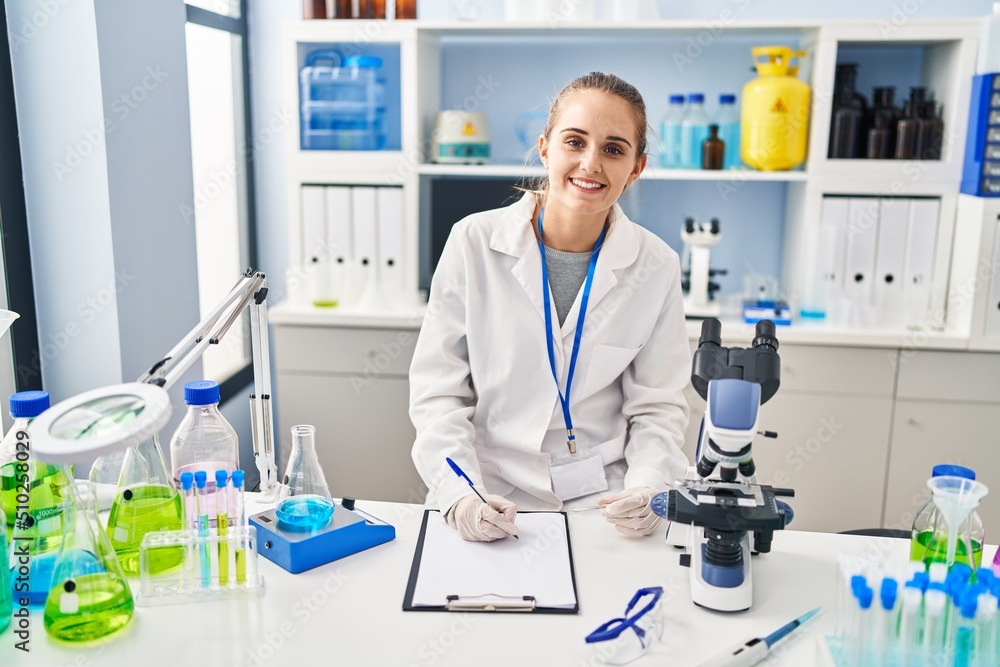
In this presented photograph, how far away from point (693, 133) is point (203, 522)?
7.04ft

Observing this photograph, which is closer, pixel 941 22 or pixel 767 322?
pixel 767 322

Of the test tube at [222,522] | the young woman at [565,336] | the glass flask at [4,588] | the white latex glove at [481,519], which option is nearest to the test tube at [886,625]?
the white latex glove at [481,519]

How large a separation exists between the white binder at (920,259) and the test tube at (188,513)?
2327 mm

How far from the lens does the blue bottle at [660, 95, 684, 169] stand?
284cm

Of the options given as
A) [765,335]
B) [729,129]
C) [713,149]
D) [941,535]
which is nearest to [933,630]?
[941,535]

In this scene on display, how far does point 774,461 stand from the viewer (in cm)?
270

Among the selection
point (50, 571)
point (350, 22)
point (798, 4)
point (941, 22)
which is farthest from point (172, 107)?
point (941, 22)

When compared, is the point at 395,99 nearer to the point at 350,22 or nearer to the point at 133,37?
the point at 350,22

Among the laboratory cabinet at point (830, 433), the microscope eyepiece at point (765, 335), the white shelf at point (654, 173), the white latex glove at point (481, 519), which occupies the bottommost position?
the laboratory cabinet at point (830, 433)

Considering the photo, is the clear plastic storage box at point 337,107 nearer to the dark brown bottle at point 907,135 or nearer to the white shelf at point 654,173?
the white shelf at point 654,173

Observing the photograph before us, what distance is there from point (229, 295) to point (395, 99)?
2.14 meters

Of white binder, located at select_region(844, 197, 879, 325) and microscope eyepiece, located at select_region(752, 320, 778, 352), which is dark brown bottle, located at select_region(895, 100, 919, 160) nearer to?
white binder, located at select_region(844, 197, 879, 325)

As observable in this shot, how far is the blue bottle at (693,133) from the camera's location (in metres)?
2.82

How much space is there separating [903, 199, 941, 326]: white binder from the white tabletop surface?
1.70m
